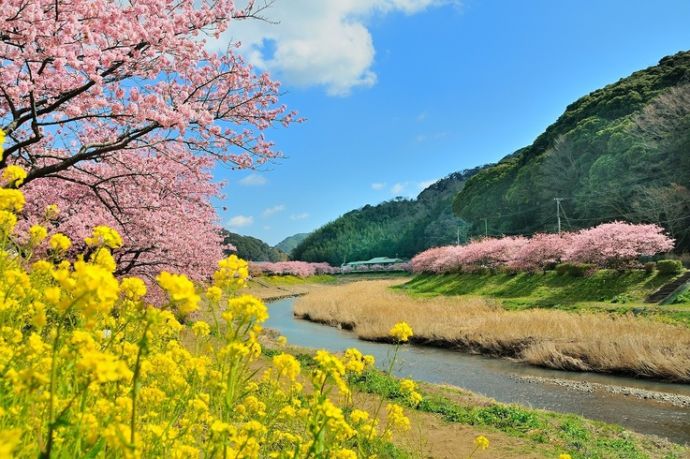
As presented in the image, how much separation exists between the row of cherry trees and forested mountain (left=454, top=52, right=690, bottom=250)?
Result: 13.6 feet

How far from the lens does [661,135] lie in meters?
38.5

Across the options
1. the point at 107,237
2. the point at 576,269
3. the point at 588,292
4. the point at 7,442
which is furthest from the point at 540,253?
the point at 7,442

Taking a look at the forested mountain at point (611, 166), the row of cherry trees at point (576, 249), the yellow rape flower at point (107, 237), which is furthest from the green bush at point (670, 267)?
the yellow rape flower at point (107, 237)

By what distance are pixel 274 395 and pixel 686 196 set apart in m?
40.0

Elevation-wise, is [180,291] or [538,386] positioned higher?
[180,291]

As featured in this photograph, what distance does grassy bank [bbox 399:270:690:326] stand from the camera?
21.4m

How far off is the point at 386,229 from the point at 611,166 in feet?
291

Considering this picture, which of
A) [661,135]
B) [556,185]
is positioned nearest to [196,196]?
[661,135]

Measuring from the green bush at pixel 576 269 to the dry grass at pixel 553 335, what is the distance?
23.7 ft

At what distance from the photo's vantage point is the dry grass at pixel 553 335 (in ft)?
50.9

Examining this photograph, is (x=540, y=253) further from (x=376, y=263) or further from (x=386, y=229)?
(x=386, y=229)

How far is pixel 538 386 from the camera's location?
1495 cm

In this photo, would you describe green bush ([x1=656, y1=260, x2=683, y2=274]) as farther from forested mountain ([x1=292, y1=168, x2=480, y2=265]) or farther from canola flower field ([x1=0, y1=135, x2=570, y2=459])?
forested mountain ([x1=292, y1=168, x2=480, y2=265])

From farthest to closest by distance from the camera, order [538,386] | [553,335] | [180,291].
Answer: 1. [553,335]
2. [538,386]
3. [180,291]
